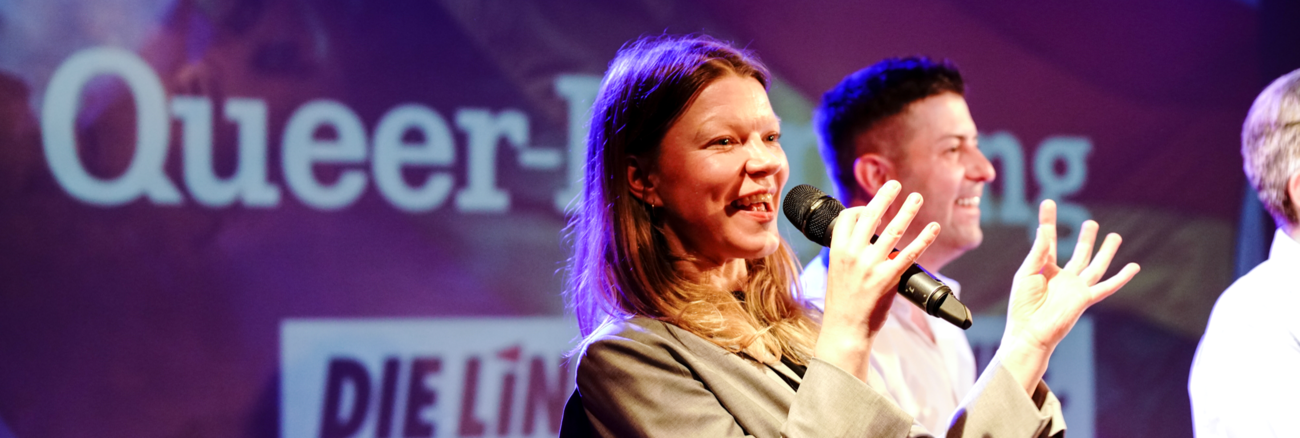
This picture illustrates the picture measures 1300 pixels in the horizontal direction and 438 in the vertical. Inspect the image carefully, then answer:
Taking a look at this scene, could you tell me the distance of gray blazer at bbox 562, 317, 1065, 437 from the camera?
115 centimetres

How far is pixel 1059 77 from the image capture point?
334 centimetres

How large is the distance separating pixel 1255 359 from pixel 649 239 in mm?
1142

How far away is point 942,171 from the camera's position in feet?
7.39

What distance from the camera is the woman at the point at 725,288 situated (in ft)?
3.80

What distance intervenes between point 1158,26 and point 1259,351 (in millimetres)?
2058

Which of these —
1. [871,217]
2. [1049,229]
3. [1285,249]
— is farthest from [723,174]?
[1285,249]

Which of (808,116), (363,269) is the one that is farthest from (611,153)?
(808,116)

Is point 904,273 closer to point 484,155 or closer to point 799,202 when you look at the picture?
point 799,202

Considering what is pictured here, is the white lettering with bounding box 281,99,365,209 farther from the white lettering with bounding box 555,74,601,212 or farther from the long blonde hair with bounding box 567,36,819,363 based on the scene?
the long blonde hair with bounding box 567,36,819,363

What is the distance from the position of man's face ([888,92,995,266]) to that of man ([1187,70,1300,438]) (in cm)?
55

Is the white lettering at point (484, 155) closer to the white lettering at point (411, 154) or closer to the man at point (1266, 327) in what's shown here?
the white lettering at point (411, 154)

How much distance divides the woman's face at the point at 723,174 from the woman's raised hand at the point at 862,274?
0.64 feet

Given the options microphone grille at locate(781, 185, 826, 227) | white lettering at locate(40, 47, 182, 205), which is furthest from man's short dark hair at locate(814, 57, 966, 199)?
white lettering at locate(40, 47, 182, 205)

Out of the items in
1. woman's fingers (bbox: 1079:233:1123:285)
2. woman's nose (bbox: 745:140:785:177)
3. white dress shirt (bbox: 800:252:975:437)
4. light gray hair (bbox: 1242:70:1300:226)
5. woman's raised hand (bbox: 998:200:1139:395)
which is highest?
light gray hair (bbox: 1242:70:1300:226)
